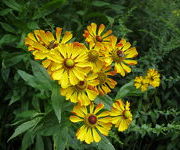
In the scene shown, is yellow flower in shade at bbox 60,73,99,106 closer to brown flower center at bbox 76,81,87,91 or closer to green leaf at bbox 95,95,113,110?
brown flower center at bbox 76,81,87,91

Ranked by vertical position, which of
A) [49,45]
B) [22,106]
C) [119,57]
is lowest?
[22,106]

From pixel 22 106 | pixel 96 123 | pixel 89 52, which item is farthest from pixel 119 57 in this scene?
pixel 22 106

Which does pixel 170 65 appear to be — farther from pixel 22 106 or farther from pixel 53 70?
pixel 53 70

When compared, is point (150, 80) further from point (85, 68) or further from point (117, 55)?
point (85, 68)

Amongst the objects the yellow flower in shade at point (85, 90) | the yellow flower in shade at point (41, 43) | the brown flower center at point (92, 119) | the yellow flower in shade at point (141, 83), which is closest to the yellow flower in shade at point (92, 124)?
the brown flower center at point (92, 119)

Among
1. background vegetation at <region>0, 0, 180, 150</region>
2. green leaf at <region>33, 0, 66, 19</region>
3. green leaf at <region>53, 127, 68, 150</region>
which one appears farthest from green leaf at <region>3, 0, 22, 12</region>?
green leaf at <region>53, 127, 68, 150</region>

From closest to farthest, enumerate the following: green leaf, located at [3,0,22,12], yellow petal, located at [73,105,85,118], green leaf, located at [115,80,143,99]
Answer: yellow petal, located at [73,105,85,118]
green leaf, located at [115,80,143,99]
green leaf, located at [3,0,22,12]
